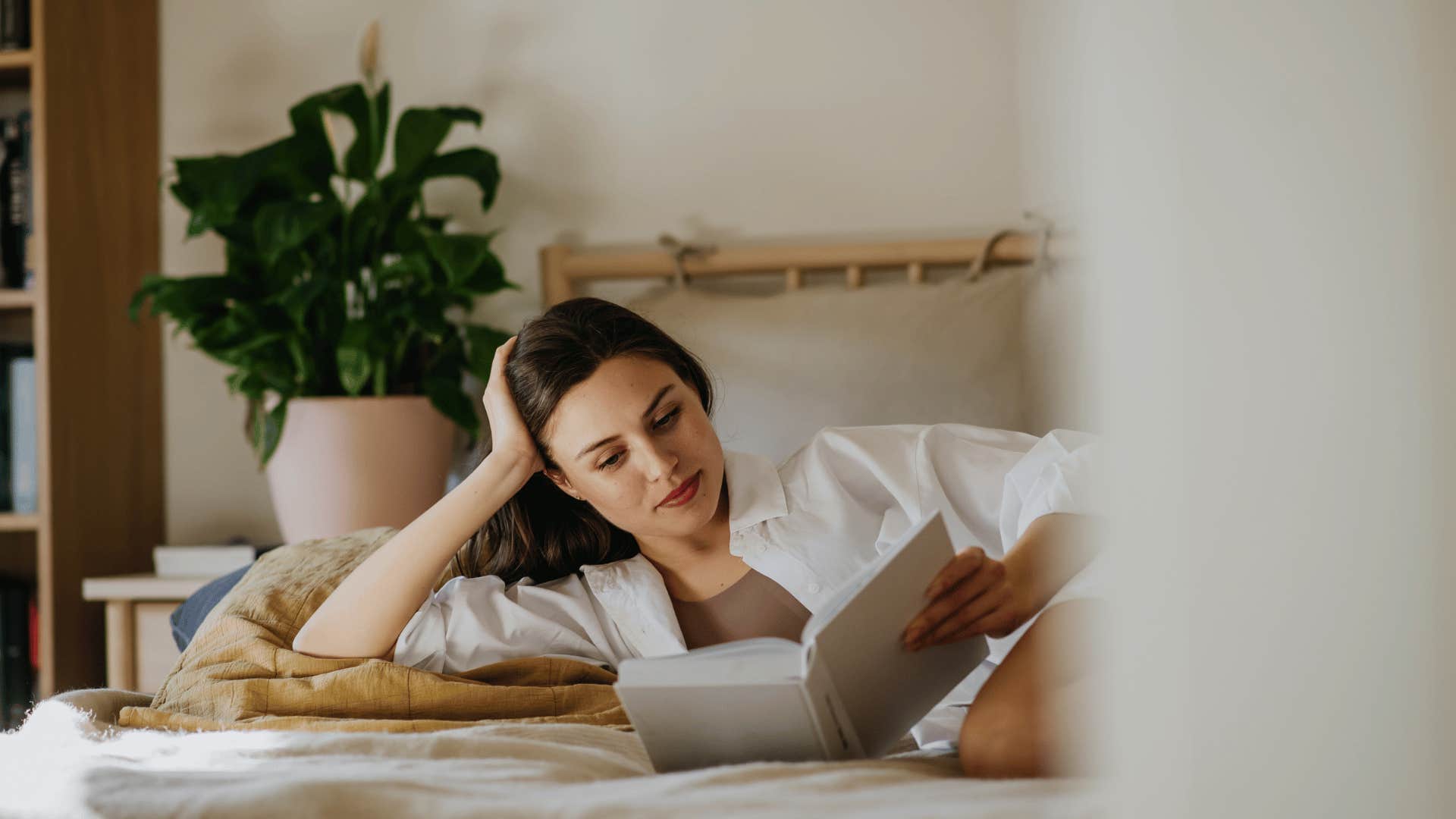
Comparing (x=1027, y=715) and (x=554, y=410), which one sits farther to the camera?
(x=554, y=410)

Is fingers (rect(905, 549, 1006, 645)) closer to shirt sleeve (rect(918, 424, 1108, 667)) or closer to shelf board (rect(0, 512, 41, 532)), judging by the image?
shirt sleeve (rect(918, 424, 1108, 667))

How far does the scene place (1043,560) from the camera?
781 mm

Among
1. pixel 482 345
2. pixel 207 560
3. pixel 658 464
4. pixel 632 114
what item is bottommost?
pixel 207 560

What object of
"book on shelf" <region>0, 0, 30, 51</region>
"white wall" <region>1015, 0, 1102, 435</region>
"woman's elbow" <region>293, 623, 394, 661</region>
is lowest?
"woman's elbow" <region>293, 623, 394, 661</region>

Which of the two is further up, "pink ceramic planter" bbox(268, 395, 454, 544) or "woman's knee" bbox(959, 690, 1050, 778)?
"pink ceramic planter" bbox(268, 395, 454, 544)

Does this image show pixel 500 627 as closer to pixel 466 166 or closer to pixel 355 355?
pixel 355 355

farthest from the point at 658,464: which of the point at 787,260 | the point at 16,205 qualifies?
the point at 16,205

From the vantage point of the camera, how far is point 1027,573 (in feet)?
2.54

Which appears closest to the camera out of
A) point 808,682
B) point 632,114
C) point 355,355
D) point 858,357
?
point 808,682

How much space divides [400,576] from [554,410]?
0.67ft

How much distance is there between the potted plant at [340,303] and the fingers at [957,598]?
1090 mm

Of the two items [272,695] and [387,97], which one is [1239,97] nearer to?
[272,695]

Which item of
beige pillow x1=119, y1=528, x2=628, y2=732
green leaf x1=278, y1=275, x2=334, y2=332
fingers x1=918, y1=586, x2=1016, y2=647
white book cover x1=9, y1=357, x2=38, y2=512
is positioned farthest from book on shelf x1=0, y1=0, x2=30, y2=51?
fingers x1=918, y1=586, x2=1016, y2=647

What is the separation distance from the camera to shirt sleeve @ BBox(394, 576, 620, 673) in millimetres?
1040
